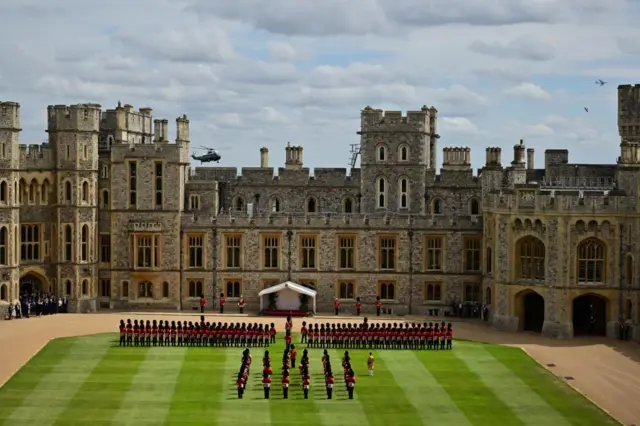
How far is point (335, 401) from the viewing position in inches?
1930

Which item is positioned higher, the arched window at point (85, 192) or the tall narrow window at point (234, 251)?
the arched window at point (85, 192)

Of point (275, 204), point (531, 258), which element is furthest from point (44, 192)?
point (531, 258)

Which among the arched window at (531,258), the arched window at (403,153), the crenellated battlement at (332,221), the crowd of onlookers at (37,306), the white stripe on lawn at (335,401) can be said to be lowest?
the white stripe on lawn at (335,401)

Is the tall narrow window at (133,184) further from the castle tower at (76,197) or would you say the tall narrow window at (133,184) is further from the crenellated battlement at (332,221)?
the crenellated battlement at (332,221)

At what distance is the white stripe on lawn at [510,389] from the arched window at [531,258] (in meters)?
6.87

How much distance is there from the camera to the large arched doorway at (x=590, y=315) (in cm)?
6769

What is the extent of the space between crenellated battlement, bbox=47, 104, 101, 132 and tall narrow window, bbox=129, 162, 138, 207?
2.98 meters

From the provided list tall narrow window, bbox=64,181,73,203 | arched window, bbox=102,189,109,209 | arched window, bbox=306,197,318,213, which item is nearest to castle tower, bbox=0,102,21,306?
tall narrow window, bbox=64,181,73,203

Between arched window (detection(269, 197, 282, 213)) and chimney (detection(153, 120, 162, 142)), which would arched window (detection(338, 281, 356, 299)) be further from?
chimney (detection(153, 120, 162, 142))

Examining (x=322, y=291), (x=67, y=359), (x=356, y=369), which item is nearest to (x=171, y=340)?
(x=67, y=359)

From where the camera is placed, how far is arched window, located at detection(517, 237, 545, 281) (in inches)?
2667

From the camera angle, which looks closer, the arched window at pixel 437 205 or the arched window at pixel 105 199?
the arched window at pixel 105 199

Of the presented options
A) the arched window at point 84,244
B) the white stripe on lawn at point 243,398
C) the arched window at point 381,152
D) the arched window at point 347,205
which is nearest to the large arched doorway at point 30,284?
the arched window at point 84,244

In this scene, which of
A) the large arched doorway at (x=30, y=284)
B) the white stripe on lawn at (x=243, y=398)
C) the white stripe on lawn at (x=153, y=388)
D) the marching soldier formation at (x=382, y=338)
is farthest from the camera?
the large arched doorway at (x=30, y=284)
